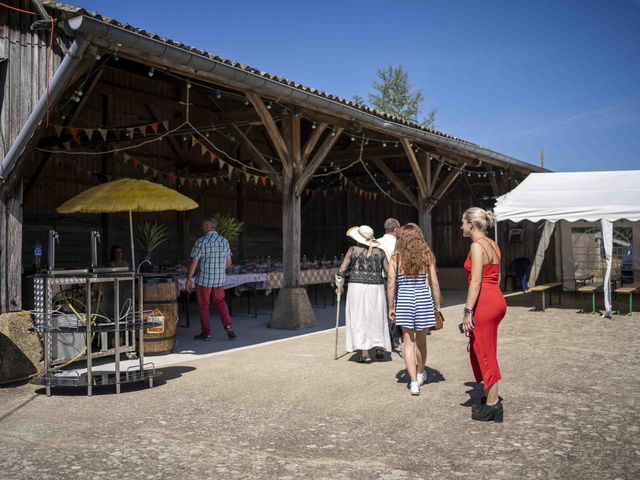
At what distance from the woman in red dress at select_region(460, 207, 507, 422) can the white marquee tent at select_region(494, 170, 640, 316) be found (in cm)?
681

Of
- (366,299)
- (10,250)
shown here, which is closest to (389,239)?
(366,299)

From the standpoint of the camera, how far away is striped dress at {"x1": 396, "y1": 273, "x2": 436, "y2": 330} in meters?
4.93

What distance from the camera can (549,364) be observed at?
6.14 metres

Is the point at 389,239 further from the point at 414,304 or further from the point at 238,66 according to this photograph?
the point at 238,66

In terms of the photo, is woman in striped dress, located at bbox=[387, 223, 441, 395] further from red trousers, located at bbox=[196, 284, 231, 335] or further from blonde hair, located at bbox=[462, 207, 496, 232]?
red trousers, located at bbox=[196, 284, 231, 335]

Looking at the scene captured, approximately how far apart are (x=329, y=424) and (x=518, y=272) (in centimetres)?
1229

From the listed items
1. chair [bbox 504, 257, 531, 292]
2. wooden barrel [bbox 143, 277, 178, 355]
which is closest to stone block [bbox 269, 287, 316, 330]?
wooden barrel [bbox 143, 277, 178, 355]

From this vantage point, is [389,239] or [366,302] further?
[389,239]

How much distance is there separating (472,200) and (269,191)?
17.4ft

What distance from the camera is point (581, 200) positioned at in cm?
1116

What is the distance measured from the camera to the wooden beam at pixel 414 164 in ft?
36.1

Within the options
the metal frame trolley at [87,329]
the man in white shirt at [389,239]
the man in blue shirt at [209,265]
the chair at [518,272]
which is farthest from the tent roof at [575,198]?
the metal frame trolley at [87,329]

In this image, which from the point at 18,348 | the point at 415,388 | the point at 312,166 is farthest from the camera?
the point at 312,166

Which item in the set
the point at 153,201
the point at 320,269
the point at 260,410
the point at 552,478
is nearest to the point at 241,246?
the point at 320,269
